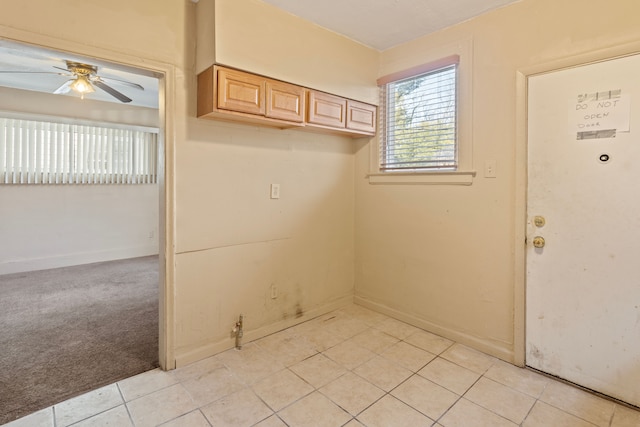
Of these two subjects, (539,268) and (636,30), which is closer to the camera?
(636,30)

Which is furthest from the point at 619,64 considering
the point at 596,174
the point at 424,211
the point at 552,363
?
the point at 552,363

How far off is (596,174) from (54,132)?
20.3 ft

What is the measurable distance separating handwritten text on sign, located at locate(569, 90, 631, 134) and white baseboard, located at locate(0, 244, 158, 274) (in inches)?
234

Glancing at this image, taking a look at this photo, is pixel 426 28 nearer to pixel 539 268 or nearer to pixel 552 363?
pixel 539 268

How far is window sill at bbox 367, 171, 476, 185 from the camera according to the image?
2.53m

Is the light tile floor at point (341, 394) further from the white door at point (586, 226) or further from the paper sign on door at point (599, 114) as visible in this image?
the paper sign on door at point (599, 114)

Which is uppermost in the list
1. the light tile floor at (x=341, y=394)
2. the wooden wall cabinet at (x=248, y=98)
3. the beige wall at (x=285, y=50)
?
the beige wall at (x=285, y=50)

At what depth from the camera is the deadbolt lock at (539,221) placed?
2.16m

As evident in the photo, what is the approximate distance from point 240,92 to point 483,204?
1.86 metres

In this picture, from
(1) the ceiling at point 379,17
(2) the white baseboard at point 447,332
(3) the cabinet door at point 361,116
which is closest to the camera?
(1) the ceiling at point 379,17

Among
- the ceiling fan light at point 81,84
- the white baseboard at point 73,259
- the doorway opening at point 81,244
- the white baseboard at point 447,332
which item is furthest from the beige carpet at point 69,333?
the ceiling fan light at point 81,84

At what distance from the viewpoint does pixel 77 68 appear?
10.8ft

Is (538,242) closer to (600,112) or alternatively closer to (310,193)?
(600,112)

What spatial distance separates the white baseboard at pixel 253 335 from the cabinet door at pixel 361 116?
1.64 metres
